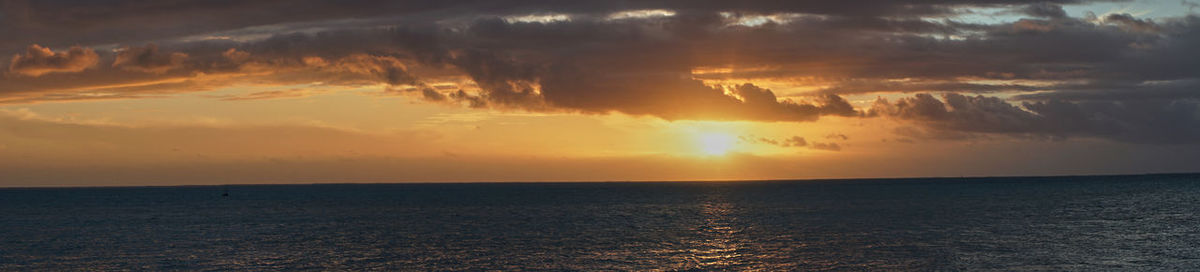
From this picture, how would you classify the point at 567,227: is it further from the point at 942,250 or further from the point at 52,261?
the point at 52,261

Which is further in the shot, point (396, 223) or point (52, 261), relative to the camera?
point (396, 223)

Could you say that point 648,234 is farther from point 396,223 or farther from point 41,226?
point 41,226

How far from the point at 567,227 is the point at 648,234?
1664 cm

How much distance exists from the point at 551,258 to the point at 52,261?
39.2 m

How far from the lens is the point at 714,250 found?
79312 mm

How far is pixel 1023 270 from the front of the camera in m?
63.1

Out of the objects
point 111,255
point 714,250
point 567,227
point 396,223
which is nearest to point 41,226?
point 396,223

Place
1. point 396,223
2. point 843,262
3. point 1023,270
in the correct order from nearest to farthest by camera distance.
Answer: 1. point 1023,270
2. point 843,262
3. point 396,223

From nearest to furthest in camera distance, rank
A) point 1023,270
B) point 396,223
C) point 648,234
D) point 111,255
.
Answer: point 1023,270
point 111,255
point 648,234
point 396,223

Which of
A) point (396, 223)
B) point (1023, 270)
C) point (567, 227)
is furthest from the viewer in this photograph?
point (396, 223)

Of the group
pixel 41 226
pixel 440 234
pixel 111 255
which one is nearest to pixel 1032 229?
pixel 440 234

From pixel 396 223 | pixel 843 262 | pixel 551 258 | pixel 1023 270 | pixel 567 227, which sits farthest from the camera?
pixel 396 223

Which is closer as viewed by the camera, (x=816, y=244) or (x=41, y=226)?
(x=816, y=244)

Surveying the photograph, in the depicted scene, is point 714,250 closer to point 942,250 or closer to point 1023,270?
point 942,250
